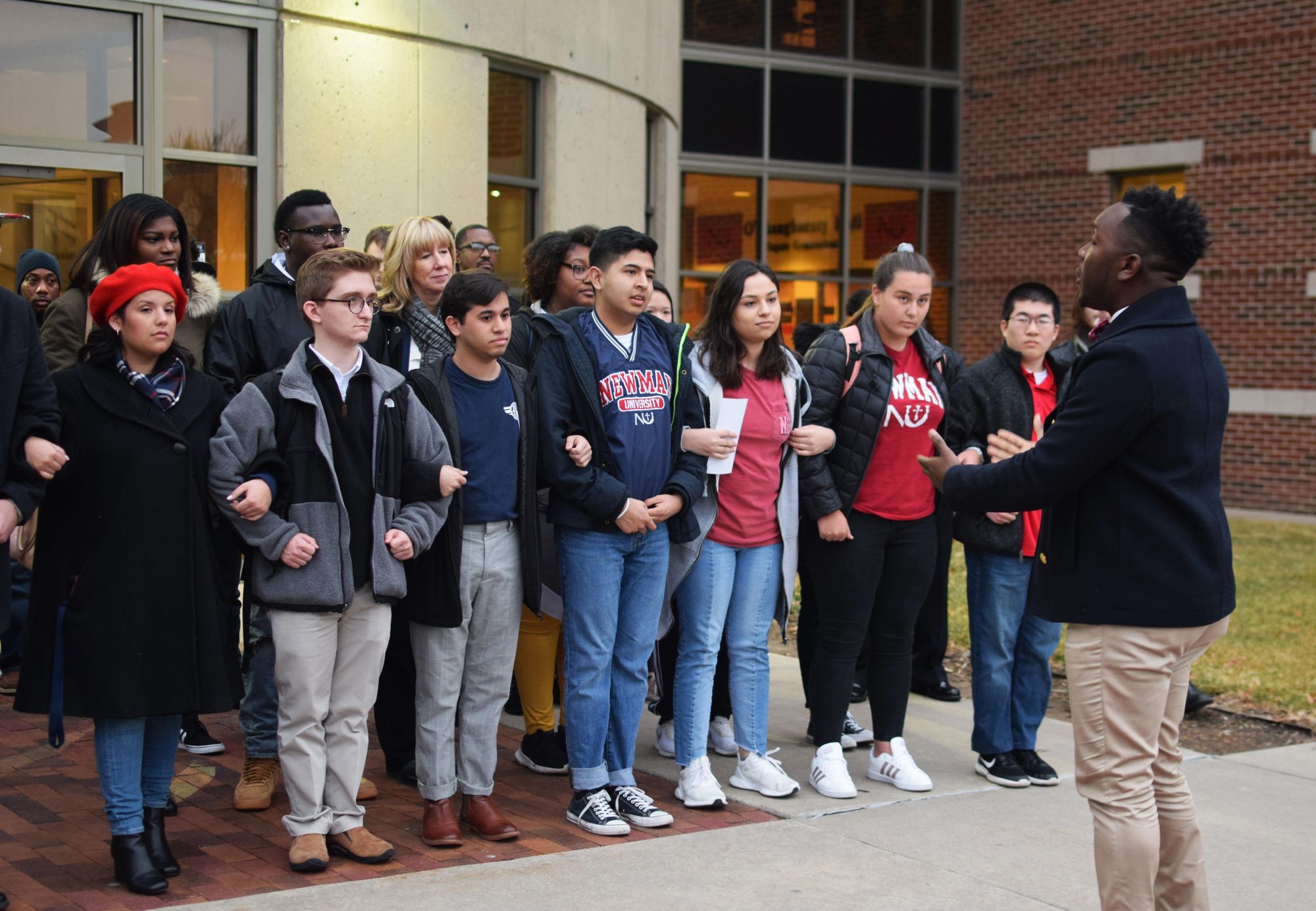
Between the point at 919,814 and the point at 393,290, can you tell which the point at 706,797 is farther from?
the point at 393,290

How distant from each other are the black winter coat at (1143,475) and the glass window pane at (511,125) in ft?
25.4

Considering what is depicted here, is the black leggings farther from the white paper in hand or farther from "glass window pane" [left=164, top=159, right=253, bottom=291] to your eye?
"glass window pane" [left=164, top=159, right=253, bottom=291]

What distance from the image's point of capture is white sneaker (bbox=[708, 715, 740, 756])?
6.39 meters

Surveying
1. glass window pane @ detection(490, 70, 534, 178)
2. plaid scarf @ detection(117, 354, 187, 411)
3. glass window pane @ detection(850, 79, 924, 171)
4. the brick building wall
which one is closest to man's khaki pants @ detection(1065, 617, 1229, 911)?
plaid scarf @ detection(117, 354, 187, 411)

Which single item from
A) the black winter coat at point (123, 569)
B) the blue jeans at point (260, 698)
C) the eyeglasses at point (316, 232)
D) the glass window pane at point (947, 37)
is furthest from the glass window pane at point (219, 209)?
the glass window pane at point (947, 37)

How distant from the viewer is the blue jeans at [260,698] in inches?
207

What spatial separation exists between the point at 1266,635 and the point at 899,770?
16.3 ft

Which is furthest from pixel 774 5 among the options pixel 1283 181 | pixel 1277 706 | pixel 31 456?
pixel 31 456

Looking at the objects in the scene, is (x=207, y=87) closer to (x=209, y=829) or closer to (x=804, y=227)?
(x=209, y=829)

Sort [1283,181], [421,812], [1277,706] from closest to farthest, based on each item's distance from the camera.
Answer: [421,812] < [1277,706] < [1283,181]

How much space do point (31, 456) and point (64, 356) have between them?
157 centimetres

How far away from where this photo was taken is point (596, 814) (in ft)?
16.7

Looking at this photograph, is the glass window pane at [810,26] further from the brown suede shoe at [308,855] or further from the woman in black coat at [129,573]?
the brown suede shoe at [308,855]

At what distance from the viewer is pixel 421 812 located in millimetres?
5270
